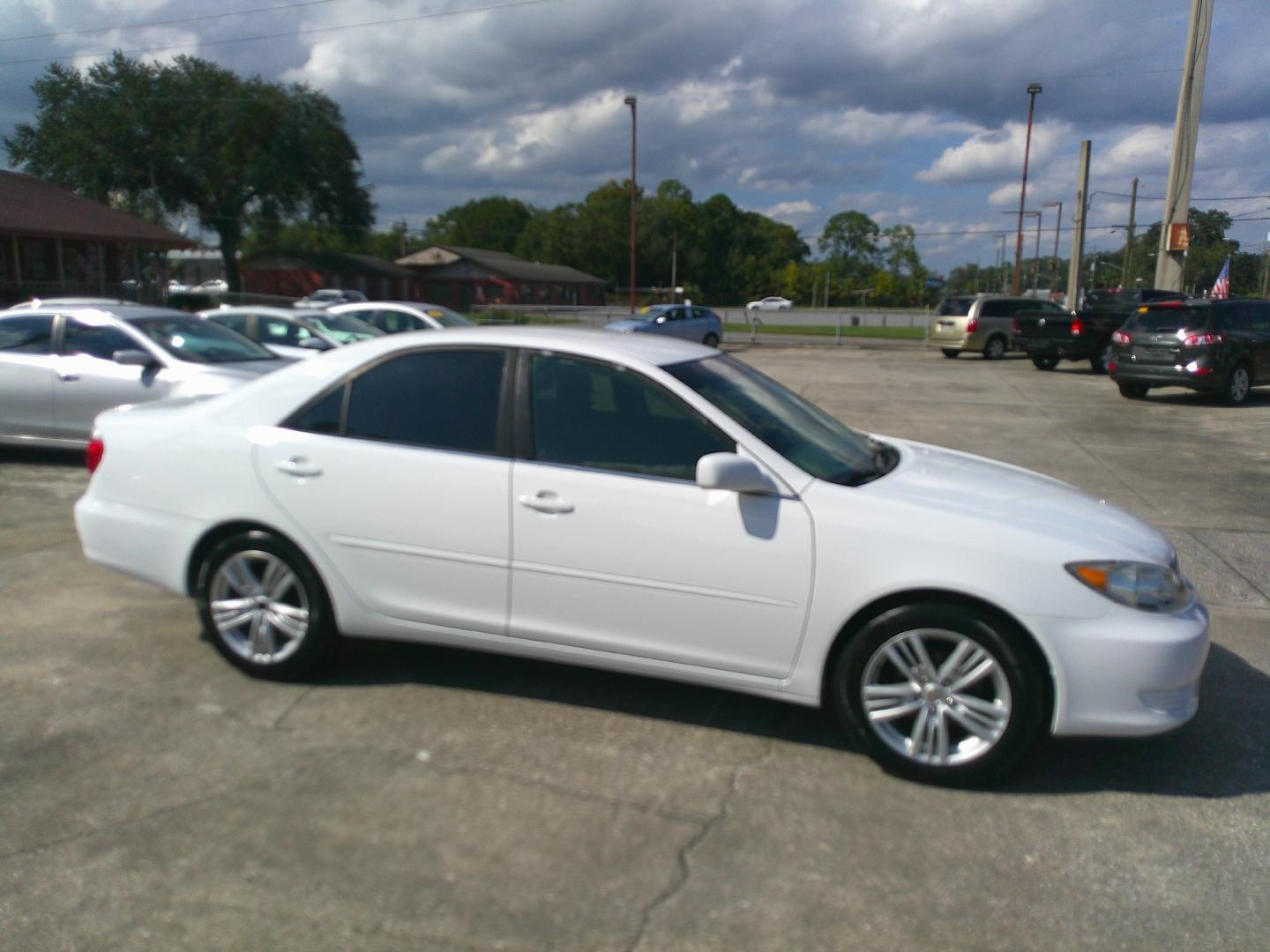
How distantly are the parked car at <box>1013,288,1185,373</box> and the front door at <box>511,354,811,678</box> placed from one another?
22.8 m

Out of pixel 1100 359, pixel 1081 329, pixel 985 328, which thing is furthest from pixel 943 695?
pixel 985 328

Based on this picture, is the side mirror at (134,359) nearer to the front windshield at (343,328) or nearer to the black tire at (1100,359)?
the front windshield at (343,328)

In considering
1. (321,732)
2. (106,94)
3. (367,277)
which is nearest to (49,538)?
(321,732)

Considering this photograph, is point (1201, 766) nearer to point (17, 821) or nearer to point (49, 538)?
point (17, 821)

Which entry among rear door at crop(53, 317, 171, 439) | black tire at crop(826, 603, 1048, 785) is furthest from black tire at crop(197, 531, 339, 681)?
rear door at crop(53, 317, 171, 439)

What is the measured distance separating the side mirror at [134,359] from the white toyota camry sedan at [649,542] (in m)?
4.73

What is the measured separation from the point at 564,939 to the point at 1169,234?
1199 inches

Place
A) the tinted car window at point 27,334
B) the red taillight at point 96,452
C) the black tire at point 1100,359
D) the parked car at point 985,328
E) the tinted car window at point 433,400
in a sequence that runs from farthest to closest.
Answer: the parked car at point 985,328, the black tire at point 1100,359, the tinted car window at point 27,334, the red taillight at point 96,452, the tinted car window at point 433,400

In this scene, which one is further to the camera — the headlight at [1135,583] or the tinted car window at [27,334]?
the tinted car window at [27,334]

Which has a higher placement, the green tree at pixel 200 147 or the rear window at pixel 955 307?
the green tree at pixel 200 147

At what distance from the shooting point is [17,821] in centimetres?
345

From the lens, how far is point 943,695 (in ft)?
12.3

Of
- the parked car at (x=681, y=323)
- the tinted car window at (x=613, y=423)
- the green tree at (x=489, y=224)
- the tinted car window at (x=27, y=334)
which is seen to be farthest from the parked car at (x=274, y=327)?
the green tree at (x=489, y=224)

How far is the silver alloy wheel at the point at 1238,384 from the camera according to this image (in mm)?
16484
